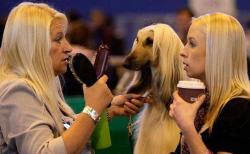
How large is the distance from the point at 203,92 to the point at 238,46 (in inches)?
9.6

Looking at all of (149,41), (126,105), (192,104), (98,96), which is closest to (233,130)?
(192,104)

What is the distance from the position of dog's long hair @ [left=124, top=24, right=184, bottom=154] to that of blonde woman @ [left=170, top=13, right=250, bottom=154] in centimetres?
85

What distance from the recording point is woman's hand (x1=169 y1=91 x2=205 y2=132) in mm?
2777

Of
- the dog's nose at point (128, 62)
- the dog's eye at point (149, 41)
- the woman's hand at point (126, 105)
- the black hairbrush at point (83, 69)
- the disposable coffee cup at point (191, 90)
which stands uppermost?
the black hairbrush at point (83, 69)

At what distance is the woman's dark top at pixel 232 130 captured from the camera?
2.72 metres

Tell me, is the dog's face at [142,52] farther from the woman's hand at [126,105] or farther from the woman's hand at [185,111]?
the woman's hand at [185,111]

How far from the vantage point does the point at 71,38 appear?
732 cm

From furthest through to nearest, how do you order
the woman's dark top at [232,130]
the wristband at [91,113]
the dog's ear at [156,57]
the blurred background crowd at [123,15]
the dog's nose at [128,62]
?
the blurred background crowd at [123,15]
the dog's nose at [128,62]
the dog's ear at [156,57]
the wristband at [91,113]
the woman's dark top at [232,130]

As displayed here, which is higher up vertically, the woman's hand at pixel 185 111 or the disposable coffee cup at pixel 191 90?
the disposable coffee cup at pixel 191 90

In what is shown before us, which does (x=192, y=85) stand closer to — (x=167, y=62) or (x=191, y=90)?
(x=191, y=90)

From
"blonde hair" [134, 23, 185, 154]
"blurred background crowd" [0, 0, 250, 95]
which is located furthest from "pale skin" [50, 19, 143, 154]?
"blurred background crowd" [0, 0, 250, 95]

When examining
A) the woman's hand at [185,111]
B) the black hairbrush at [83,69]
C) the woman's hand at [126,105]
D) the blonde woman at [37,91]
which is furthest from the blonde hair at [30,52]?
the woman's hand at [126,105]

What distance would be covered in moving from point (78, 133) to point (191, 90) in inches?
19.1

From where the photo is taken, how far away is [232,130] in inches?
107
